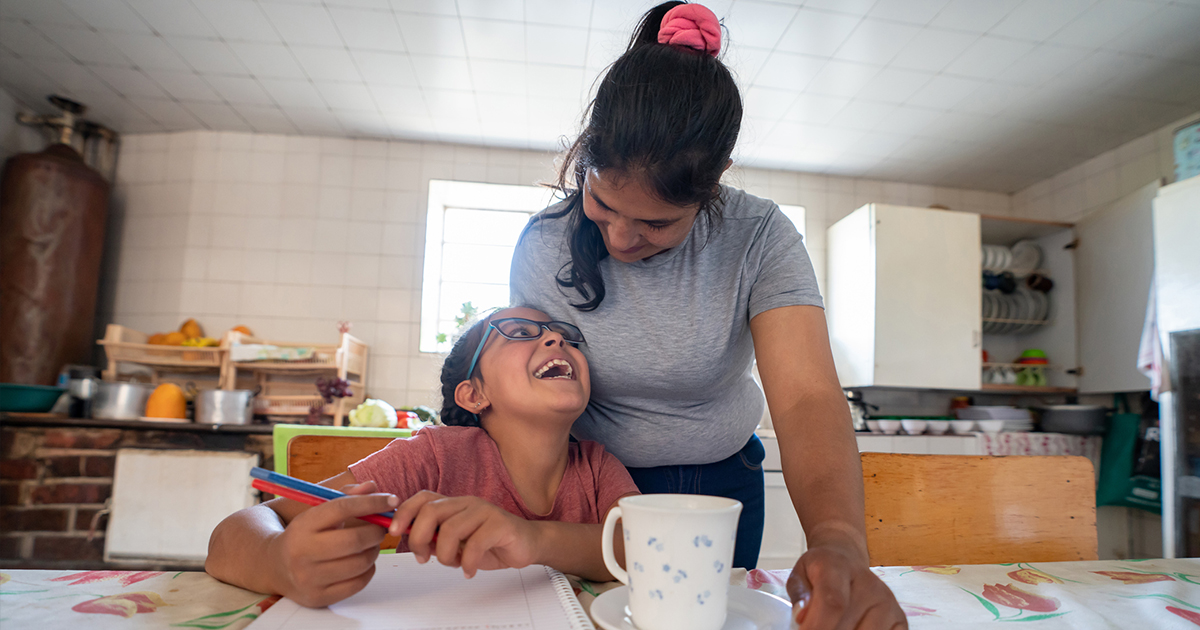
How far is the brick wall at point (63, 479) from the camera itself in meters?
2.54

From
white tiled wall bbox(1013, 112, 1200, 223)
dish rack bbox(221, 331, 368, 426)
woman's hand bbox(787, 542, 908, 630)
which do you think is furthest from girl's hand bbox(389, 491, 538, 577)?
white tiled wall bbox(1013, 112, 1200, 223)

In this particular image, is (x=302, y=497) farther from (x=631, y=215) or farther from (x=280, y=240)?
(x=280, y=240)

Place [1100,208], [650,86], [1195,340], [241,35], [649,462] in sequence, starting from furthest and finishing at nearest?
[1100,208] → [241,35] → [1195,340] → [649,462] → [650,86]

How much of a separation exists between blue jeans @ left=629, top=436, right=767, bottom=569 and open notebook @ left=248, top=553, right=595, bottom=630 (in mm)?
430

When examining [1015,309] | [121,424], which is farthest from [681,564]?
[1015,309]

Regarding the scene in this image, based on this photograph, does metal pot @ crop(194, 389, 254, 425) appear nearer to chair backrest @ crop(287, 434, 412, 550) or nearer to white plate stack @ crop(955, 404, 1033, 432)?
chair backrest @ crop(287, 434, 412, 550)

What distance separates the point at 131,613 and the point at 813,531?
0.56m

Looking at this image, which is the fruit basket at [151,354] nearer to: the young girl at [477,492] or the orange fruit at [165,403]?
the orange fruit at [165,403]

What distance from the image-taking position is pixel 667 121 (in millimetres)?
717

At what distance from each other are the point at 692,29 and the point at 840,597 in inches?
25.1

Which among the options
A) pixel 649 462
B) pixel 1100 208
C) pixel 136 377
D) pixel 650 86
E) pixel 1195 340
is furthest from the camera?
pixel 1100 208

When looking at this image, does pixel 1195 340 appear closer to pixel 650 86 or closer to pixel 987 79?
pixel 987 79

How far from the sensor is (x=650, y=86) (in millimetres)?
724

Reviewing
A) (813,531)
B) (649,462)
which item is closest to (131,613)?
(813,531)
